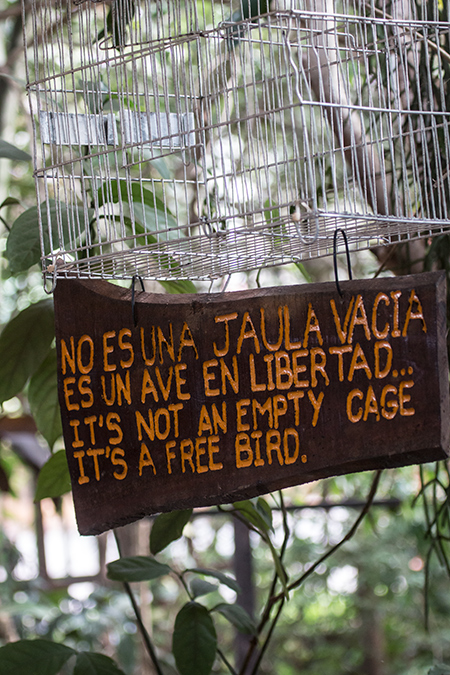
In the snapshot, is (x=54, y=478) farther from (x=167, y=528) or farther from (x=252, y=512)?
(x=252, y=512)

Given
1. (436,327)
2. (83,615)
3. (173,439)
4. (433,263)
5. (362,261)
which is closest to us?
(436,327)

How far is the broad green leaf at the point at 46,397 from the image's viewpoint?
103cm

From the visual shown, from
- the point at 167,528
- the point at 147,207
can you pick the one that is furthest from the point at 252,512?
the point at 147,207

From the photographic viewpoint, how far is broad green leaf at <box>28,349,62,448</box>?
1.03 meters

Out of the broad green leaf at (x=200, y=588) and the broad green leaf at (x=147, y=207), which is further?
the broad green leaf at (x=200, y=588)

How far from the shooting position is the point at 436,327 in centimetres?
61

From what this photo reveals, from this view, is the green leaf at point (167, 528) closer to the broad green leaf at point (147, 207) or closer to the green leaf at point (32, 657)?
the green leaf at point (32, 657)

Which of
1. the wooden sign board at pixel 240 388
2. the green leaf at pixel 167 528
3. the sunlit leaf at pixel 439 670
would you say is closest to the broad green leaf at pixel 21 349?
the wooden sign board at pixel 240 388

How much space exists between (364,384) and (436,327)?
79mm

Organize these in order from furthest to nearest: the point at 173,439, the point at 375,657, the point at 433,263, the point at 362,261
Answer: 1. the point at 375,657
2. the point at 362,261
3. the point at 433,263
4. the point at 173,439

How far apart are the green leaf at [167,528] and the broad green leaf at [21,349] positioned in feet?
0.91


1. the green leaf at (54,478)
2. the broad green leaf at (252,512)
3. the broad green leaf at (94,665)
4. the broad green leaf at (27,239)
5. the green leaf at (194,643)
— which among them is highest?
the broad green leaf at (27,239)

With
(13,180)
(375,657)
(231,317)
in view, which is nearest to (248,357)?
(231,317)

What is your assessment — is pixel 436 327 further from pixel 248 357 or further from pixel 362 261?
pixel 362 261
